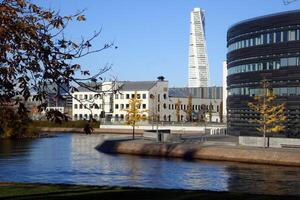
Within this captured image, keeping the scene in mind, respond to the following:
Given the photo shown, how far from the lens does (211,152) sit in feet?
179

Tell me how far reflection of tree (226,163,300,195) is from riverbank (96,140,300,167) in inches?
72.7

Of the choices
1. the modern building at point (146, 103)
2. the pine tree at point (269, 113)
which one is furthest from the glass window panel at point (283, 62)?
the modern building at point (146, 103)

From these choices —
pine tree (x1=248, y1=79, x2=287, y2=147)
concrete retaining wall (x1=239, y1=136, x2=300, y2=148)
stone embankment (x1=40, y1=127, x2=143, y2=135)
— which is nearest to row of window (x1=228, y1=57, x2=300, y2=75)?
pine tree (x1=248, y1=79, x2=287, y2=147)

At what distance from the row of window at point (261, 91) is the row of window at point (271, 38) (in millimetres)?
6216

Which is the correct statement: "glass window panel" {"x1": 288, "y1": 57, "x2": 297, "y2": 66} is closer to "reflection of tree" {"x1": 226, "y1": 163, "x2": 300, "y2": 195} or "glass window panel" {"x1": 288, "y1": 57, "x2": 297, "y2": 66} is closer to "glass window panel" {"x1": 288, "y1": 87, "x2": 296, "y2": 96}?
"glass window panel" {"x1": 288, "y1": 87, "x2": 296, "y2": 96}

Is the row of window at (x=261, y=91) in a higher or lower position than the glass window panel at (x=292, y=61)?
lower

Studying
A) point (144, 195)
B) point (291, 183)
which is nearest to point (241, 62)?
point (291, 183)

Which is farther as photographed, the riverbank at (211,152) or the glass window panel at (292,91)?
the glass window panel at (292,91)

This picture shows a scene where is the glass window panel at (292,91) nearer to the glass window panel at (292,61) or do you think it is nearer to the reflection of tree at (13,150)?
the glass window panel at (292,61)

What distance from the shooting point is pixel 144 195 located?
1711 cm

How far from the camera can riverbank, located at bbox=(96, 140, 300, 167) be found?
4862 centimetres

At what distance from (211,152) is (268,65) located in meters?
24.5

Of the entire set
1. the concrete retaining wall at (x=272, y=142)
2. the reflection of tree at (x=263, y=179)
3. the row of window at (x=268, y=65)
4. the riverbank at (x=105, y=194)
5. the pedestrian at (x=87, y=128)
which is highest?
the row of window at (x=268, y=65)

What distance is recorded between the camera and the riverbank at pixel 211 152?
160 ft
